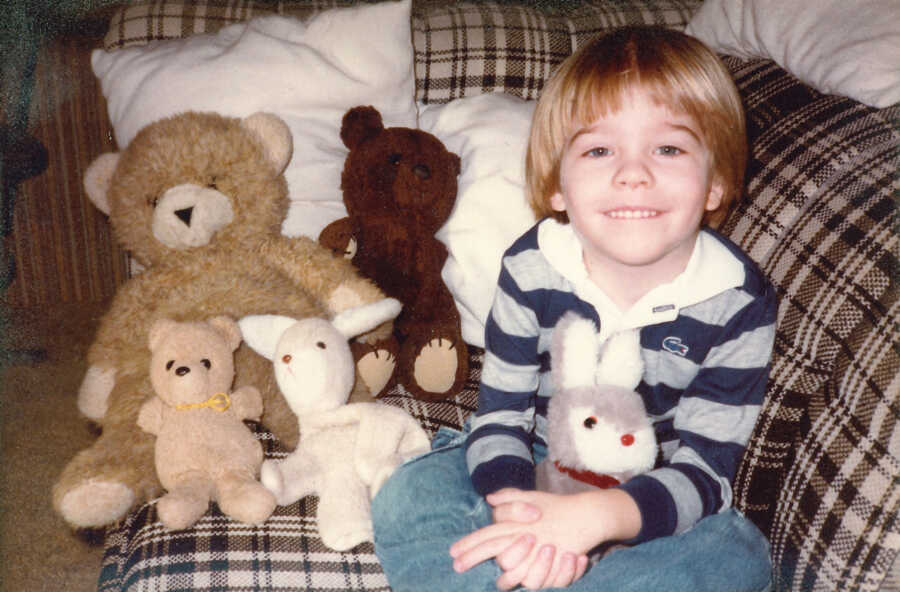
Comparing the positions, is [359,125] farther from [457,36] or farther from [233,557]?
[233,557]

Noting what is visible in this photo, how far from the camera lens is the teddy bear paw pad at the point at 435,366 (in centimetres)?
120

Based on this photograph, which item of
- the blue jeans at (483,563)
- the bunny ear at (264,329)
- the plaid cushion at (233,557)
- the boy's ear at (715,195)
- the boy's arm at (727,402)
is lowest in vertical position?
the plaid cushion at (233,557)

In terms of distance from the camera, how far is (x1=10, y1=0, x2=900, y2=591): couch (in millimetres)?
802

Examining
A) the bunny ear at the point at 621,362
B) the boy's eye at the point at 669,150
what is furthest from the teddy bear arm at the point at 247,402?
the boy's eye at the point at 669,150

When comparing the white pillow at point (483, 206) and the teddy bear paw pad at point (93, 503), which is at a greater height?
the white pillow at point (483, 206)

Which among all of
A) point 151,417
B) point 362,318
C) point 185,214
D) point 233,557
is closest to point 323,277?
point 362,318

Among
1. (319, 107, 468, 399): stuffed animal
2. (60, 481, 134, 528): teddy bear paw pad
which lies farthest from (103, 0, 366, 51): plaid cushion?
(60, 481, 134, 528): teddy bear paw pad

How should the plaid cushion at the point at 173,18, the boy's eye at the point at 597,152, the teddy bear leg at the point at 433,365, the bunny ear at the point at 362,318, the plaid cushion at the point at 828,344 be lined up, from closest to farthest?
the plaid cushion at the point at 828,344 < the boy's eye at the point at 597,152 < the bunny ear at the point at 362,318 < the teddy bear leg at the point at 433,365 < the plaid cushion at the point at 173,18

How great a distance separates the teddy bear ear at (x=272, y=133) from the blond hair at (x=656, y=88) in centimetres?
43

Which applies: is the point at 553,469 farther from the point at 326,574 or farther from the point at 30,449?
the point at 30,449

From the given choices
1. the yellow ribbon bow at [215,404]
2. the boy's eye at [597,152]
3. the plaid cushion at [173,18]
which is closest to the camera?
the boy's eye at [597,152]

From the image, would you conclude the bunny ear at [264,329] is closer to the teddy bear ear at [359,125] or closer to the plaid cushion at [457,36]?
the teddy bear ear at [359,125]

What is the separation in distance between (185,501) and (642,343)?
0.60 meters

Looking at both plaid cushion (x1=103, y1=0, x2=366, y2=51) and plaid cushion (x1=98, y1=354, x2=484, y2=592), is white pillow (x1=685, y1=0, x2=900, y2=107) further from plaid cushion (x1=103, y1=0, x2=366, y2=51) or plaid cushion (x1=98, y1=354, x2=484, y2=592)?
plaid cushion (x1=98, y1=354, x2=484, y2=592)
